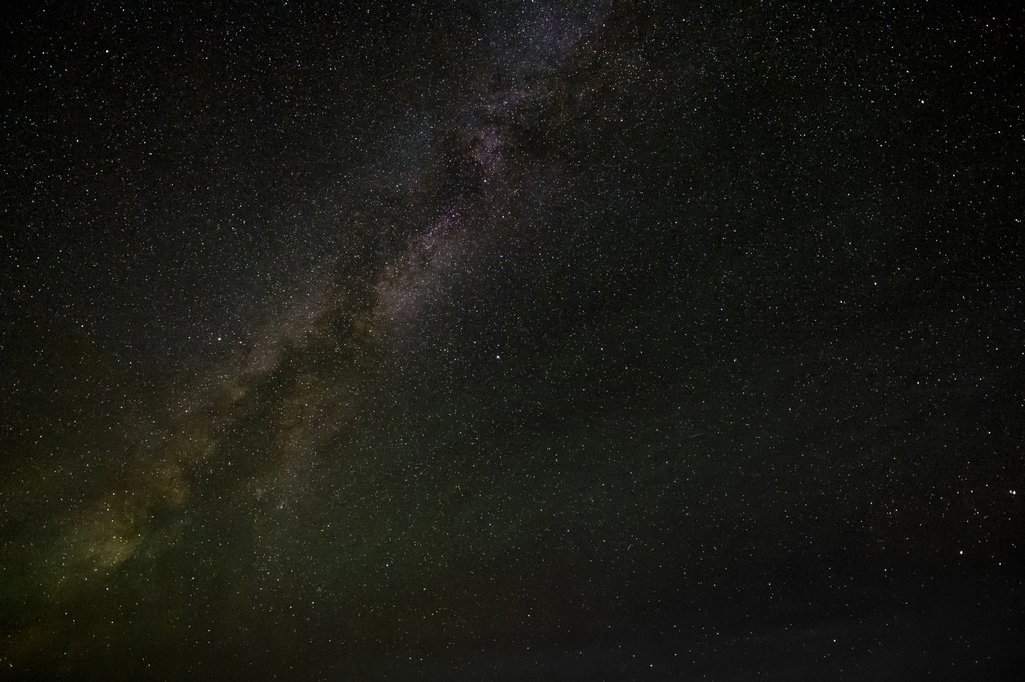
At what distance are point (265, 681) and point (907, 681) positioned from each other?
34.5 m

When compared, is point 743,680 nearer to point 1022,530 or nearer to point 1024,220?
point 1022,530

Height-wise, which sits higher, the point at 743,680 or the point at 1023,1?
the point at 1023,1

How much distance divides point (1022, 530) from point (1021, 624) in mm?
12104

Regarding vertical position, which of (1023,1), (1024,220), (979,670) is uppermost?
(1023,1)

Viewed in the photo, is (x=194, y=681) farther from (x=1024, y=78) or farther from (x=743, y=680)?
(x=1024, y=78)

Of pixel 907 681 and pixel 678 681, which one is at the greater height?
pixel 678 681

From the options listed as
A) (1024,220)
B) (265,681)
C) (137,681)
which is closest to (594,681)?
(265,681)

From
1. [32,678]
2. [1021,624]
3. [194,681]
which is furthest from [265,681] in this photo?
[1021,624]

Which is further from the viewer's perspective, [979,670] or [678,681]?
[678,681]

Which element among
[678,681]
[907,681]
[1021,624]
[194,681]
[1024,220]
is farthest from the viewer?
[678,681]

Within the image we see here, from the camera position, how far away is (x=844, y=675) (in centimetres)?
3750

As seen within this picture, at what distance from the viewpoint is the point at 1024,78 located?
11.4 ft

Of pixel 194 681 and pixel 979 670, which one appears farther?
pixel 979 670

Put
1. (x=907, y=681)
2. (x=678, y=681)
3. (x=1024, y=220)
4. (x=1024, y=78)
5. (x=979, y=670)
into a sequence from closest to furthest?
(x=1024, y=78) < (x=1024, y=220) < (x=979, y=670) < (x=907, y=681) < (x=678, y=681)
